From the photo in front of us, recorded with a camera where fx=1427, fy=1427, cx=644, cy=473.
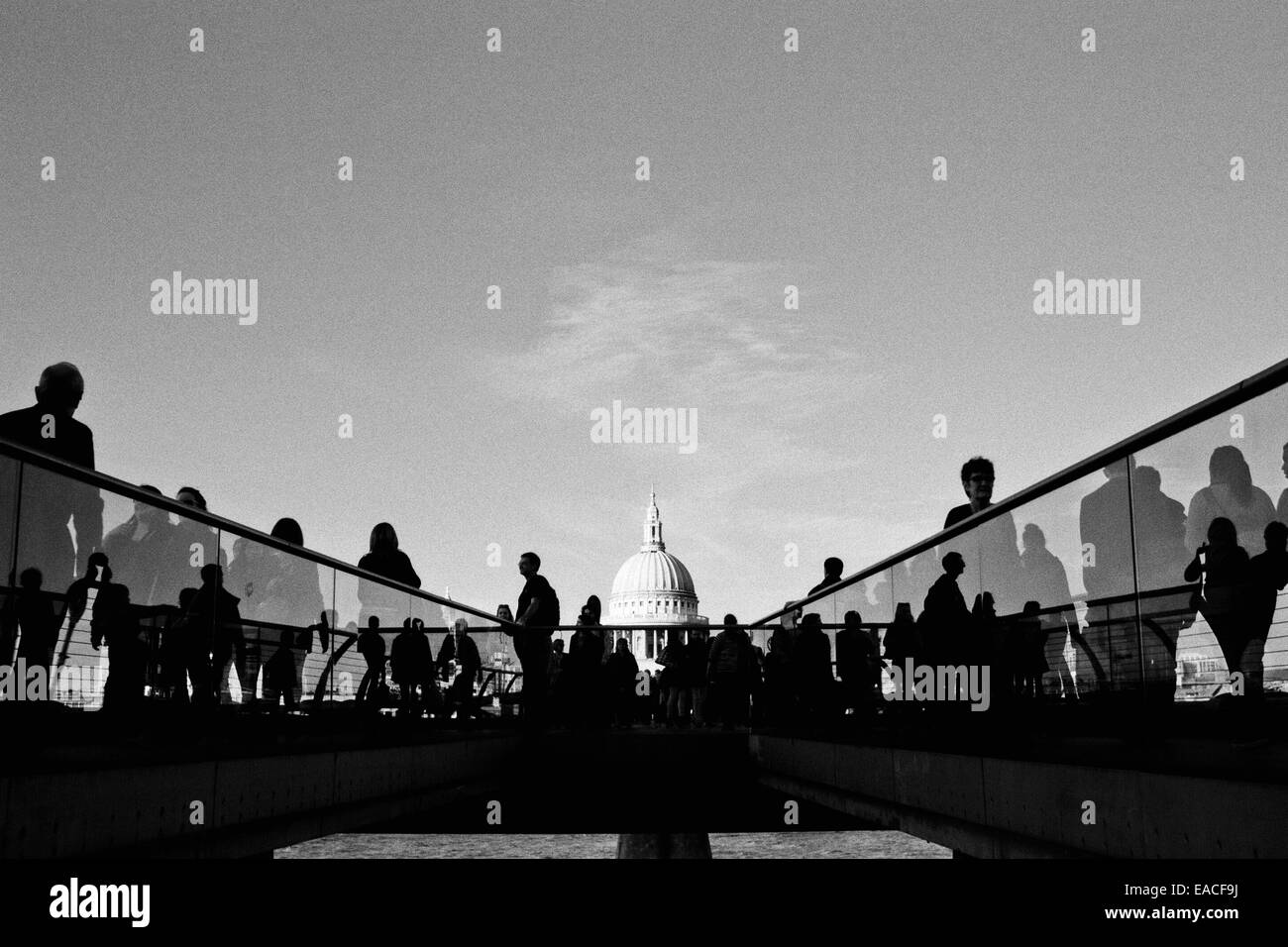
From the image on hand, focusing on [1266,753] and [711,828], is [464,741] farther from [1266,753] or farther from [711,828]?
[1266,753]

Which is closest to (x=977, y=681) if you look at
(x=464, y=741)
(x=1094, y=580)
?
(x=1094, y=580)

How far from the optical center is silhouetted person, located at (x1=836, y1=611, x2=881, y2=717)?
9.97m

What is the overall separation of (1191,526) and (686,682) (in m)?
15.0

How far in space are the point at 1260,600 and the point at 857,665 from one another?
5.85 meters

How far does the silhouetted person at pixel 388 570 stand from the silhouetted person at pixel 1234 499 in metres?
6.42

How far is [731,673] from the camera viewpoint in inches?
687

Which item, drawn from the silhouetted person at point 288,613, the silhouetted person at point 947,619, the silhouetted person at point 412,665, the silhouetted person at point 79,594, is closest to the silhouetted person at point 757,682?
the silhouetted person at point 412,665

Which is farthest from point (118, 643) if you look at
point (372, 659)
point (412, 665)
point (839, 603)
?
point (839, 603)

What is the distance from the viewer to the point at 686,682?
1961 centimetres

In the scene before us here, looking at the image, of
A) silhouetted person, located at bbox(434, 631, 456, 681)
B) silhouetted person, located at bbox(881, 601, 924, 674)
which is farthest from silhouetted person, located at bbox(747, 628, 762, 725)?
silhouetted person, located at bbox(881, 601, 924, 674)

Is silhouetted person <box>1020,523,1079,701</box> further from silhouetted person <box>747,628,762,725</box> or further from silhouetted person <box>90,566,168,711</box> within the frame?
silhouetted person <box>747,628,762,725</box>

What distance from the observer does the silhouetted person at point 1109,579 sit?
→ 216 inches

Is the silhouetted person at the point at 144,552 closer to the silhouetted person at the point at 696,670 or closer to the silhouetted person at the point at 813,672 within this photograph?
the silhouetted person at the point at 813,672
